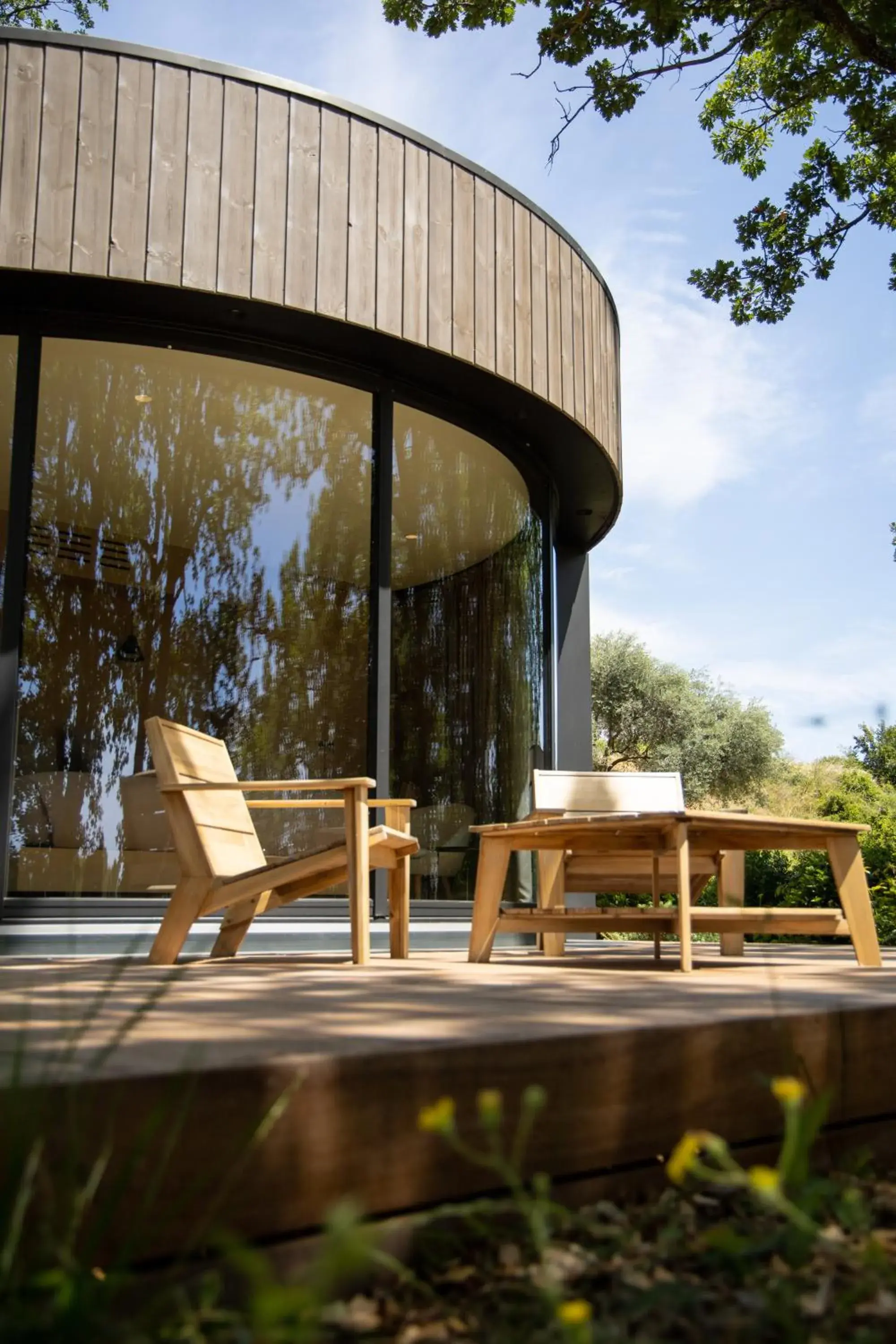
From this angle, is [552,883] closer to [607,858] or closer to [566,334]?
[607,858]

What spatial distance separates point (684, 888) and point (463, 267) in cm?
350

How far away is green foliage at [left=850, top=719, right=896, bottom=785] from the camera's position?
2639 centimetres

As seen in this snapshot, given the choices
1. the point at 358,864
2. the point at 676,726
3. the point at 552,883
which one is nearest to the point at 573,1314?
the point at 358,864

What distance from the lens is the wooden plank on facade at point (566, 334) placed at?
6316mm

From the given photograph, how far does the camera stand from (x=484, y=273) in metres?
5.88

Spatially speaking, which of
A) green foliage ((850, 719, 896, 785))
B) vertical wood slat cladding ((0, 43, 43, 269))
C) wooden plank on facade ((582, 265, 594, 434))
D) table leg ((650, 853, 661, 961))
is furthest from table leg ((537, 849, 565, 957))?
green foliage ((850, 719, 896, 785))

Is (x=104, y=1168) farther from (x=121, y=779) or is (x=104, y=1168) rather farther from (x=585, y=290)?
(x=585, y=290)

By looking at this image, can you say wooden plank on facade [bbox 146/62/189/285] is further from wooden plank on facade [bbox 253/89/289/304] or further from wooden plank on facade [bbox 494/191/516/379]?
wooden plank on facade [bbox 494/191/516/379]

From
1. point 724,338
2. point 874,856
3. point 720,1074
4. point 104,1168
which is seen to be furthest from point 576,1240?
point 724,338

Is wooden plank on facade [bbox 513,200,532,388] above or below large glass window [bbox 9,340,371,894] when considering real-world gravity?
above

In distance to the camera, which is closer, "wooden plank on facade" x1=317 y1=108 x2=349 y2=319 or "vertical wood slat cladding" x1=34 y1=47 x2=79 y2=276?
"vertical wood slat cladding" x1=34 y1=47 x2=79 y2=276

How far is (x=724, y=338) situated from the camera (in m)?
27.9

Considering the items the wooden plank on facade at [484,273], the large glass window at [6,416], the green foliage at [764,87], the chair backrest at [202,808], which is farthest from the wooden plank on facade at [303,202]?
the chair backrest at [202,808]

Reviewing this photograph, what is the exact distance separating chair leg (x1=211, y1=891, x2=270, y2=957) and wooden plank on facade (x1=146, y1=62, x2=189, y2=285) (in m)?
2.63
